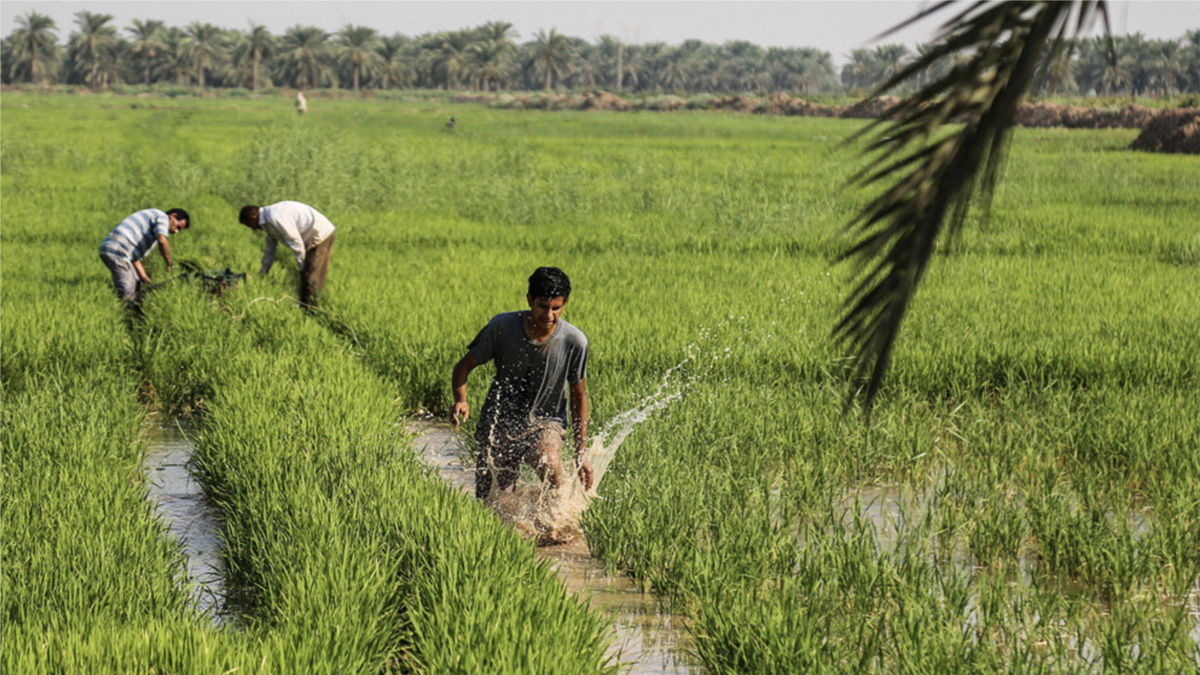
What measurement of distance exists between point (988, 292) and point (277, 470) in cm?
608

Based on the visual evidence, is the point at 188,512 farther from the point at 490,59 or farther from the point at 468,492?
the point at 490,59

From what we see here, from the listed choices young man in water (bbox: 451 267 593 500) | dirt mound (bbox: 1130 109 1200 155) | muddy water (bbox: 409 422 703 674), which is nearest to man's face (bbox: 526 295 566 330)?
young man in water (bbox: 451 267 593 500)

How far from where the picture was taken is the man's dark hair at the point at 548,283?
379cm

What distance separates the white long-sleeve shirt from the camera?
8016mm

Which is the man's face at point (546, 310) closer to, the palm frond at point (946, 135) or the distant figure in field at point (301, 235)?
the palm frond at point (946, 135)

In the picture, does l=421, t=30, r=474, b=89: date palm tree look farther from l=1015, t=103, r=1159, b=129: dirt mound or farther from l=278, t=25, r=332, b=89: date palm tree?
l=1015, t=103, r=1159, b=129: dirt mound

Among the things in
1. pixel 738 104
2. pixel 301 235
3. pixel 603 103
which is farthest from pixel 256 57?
pixel 301 235

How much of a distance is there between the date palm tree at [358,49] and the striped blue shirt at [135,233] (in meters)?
83.4

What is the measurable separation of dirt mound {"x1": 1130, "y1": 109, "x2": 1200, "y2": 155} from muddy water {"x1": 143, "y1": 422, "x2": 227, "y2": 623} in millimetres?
25304

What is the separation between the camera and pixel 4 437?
500cm

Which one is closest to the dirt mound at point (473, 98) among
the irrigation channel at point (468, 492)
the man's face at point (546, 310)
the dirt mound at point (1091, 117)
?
the dirt mound at point (1091, 117)

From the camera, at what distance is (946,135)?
802 mm

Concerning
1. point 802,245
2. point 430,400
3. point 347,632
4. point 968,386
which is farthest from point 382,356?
point 802,245

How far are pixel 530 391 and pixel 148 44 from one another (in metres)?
97.1
